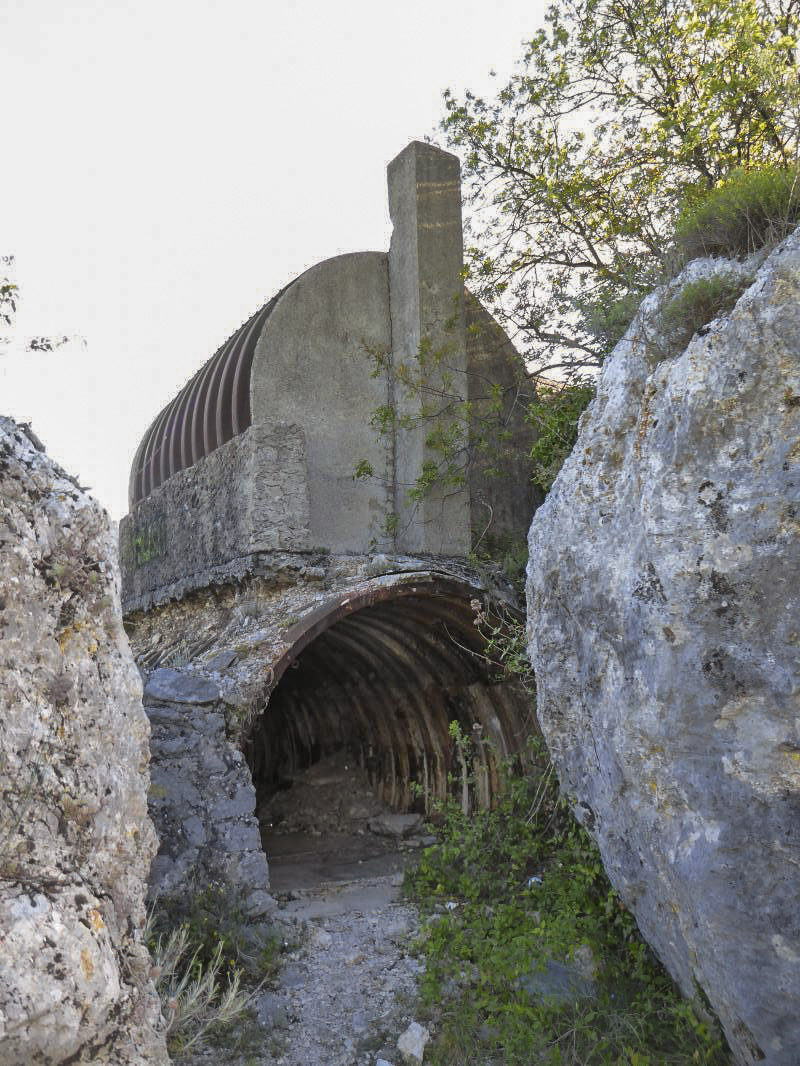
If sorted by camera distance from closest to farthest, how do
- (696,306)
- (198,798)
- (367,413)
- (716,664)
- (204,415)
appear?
1. (716,664)
2. (696,306)
3. (198,798)
4. (367,413)
5. (204,415)

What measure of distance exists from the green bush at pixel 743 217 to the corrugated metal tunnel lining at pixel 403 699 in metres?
3.55

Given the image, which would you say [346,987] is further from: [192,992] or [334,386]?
[334,386]

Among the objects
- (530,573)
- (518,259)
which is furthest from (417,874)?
(518,259)

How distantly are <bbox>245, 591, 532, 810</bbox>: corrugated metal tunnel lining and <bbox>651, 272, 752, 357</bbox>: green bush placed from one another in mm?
3347

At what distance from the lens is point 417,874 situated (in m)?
7.11

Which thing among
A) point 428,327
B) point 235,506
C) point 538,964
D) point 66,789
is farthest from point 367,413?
point 66,789

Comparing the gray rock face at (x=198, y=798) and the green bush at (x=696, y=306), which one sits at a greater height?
the green bush at (x=696, y=306)

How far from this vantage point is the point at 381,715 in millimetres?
9516

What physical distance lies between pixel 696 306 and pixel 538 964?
3653 millimetres

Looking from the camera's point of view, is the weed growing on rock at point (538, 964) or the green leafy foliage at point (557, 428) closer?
the weed growing on rock at point (538, 964)

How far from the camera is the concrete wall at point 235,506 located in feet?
27.0

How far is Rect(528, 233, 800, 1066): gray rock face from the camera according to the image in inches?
142

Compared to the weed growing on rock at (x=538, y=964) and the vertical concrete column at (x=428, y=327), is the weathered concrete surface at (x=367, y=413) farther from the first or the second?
the weed growing on rock at (x=538, y=964)

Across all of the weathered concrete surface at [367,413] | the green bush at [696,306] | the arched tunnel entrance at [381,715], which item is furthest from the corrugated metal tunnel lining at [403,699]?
the green bush at [696,306]
